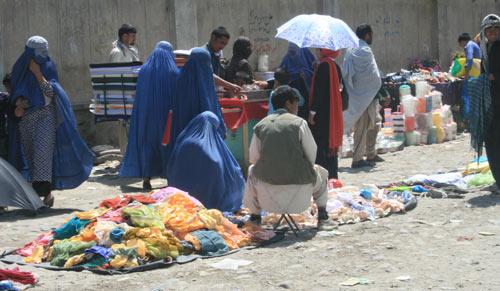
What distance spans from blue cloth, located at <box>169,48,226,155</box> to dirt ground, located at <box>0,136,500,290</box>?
1.41 metres

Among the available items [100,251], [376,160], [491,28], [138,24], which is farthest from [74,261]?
[138,24]

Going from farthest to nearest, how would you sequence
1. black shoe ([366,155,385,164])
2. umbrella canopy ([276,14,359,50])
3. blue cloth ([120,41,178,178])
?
black shoe ([366,155,385,164]), blue cloth ([120,41,178,178]), umbrella canopy ([276,14,359,50])

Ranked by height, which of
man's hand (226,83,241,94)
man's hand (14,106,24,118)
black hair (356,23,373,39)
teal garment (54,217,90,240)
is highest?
black hair (356,23,373,39)

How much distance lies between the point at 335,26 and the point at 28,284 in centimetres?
531

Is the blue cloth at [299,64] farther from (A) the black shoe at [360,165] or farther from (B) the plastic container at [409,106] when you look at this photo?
(B) the plastic container at [409,106]

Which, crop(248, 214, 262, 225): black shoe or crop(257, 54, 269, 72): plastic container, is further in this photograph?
crop(257, 54, 269, 72): plastic container

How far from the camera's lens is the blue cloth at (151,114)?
9969 mm

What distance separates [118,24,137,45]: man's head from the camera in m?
11.5

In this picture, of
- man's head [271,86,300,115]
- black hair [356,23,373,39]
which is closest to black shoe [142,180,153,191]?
man's head [271,86,300,115]

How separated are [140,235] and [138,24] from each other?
7.54m

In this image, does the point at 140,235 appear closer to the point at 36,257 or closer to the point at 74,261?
the point at 74,261

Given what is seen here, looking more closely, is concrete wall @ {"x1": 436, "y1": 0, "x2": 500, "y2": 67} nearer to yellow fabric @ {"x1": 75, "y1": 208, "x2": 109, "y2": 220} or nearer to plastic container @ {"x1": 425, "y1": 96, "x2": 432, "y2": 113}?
plastic container @ {"x1": 425, "y1": 96, "x2": 432, "y2": 113}

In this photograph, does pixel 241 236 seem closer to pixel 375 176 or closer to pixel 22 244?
pixel 22 244

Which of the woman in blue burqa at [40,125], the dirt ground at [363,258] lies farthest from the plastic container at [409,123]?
the woman in blue burqa at [40,125]
